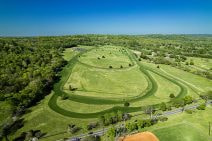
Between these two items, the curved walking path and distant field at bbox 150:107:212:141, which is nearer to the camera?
distant field at bbox 150:107:212:141

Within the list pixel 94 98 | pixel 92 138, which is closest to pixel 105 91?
pixel 94 98

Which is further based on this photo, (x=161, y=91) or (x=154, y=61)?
(x=154, y=61)

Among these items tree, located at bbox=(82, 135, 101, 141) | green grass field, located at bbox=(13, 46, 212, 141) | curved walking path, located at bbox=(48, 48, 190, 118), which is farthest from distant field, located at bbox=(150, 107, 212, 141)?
tree, located at bbox=(82, 135, 101, 141)

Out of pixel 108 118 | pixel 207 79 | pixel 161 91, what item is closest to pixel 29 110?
pixel 108 118

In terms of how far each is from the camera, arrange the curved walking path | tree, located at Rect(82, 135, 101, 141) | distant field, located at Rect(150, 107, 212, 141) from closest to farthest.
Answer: tree, located at Rect(82, 135, 101, 141), distant field, located at Rect(150, 107, 212, 141), the curved walking path

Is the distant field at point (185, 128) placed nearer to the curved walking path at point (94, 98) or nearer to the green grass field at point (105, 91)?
the green grass field at point (105, 91)

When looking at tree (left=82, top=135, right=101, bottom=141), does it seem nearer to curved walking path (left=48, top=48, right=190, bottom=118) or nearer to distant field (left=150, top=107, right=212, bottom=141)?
curved walking path (left=48, top=48, right=190, bottom=118)

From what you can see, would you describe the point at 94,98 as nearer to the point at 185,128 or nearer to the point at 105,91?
the point at 105,91

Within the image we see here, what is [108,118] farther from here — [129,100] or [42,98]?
[42,98]

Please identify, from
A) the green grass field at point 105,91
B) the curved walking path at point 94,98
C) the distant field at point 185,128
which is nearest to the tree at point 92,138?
the green grass field at point 105,91
